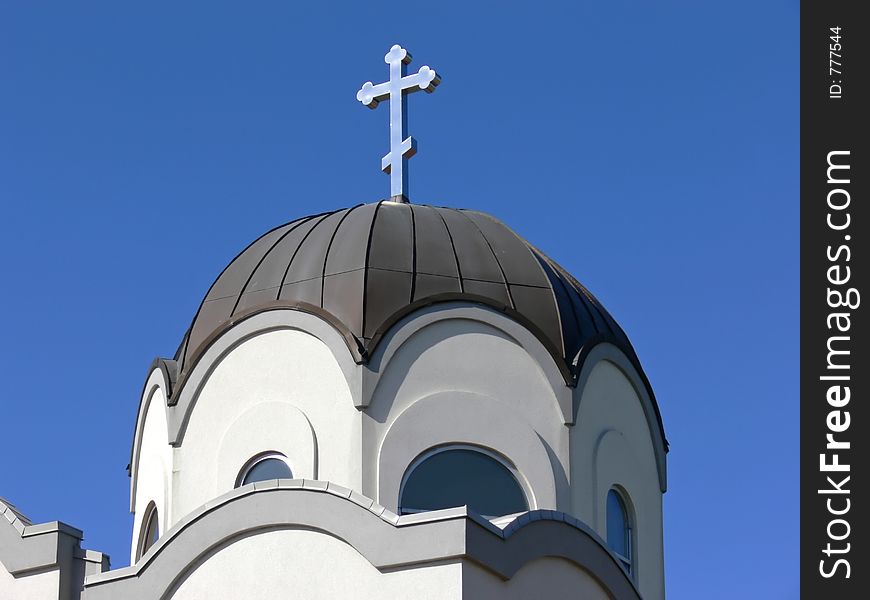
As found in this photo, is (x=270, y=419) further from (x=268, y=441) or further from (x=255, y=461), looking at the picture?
(x=255, y=461)

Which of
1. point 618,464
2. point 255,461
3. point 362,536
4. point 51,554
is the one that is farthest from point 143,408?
point 362,536

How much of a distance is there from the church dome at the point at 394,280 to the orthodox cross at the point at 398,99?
2.65 feet

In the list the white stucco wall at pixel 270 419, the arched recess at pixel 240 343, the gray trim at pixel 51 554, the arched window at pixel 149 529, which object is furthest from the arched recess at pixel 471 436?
the arched window at pixel 149 529

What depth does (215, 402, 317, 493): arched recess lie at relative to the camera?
50.0ft

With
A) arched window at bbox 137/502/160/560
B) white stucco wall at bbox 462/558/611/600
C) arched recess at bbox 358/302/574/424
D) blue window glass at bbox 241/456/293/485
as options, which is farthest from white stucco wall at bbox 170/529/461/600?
arched window at bbox 137/502/160/560

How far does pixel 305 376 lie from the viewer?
51.1 ft

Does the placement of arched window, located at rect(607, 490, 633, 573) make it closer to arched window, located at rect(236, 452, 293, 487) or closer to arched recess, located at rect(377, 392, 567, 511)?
arched recess, located at rect(377, 392, 567, 511)

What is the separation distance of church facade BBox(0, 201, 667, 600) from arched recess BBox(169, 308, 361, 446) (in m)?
0.02

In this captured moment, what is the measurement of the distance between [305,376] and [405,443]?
1151mm

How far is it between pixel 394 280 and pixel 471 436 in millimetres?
1591

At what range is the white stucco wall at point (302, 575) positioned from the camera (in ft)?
40.7

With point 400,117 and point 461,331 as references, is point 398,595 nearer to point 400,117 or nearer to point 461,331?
point 461,331
